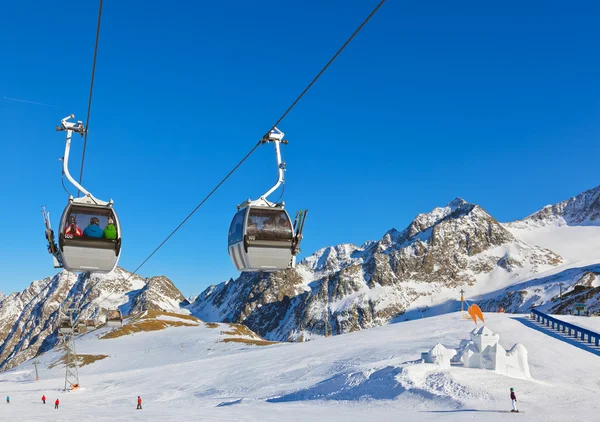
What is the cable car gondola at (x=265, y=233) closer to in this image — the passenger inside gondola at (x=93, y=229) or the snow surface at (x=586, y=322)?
the passenger inside gondola at (x=93, y=229)

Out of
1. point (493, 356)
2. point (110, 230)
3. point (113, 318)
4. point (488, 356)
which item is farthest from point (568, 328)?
point (110, 230)

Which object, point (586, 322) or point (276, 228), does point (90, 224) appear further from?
point (586, 322)

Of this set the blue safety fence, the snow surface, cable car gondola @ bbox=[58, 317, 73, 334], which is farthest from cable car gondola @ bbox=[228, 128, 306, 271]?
the snow surface

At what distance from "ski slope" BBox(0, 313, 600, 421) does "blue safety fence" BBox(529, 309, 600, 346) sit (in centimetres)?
187

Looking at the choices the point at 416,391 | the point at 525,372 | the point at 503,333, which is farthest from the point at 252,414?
the point at 503,333

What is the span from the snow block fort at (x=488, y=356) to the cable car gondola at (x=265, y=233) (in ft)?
70.5

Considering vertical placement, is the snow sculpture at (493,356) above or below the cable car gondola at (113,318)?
below

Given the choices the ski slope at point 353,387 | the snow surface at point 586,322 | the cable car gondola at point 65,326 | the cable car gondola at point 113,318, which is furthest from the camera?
the snow surface at point 586,322

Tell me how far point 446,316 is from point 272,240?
Result: 49.9 m

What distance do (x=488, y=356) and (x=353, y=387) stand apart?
27.4 feet

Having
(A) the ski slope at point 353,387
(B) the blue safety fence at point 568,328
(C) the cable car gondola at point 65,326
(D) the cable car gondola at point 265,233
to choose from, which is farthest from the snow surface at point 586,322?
(C) the cable car gondola at point 65,326

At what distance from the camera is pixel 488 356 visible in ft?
105

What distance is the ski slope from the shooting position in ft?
86.8

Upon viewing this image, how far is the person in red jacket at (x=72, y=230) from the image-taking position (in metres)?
14.3
